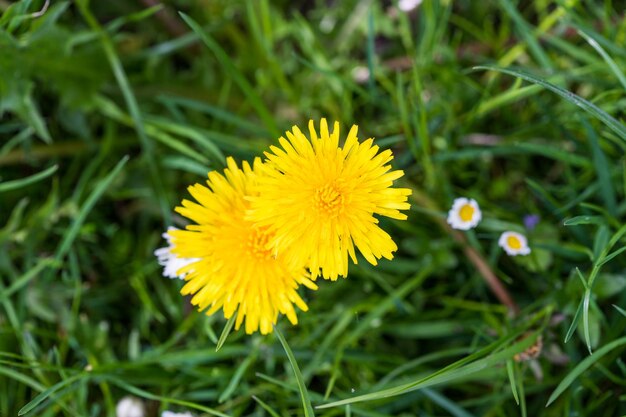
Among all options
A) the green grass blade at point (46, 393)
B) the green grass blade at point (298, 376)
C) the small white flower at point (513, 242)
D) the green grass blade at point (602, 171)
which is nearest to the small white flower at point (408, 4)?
the green grass blade at point (602, 171)

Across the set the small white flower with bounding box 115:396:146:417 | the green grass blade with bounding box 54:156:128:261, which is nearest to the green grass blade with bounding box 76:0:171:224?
the green grass blade with bounding box 54:156:128:261

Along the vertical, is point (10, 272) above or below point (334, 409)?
above

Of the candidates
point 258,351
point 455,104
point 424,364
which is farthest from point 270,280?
point 455,104

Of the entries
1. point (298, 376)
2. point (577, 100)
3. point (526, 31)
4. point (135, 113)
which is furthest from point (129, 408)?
point (526, 31)

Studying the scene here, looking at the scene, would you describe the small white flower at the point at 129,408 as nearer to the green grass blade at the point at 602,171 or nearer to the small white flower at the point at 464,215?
the small white flower at the point at 464,215

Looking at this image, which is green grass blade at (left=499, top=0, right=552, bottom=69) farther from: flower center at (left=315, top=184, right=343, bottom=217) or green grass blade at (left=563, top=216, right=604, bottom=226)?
flower center at (left=315, top=184, right=343, bottom=217)

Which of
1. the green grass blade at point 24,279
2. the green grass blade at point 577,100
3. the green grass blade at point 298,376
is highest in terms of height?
the green grass blade at point 577,100

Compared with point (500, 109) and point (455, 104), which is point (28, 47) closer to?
point (455, 104)
